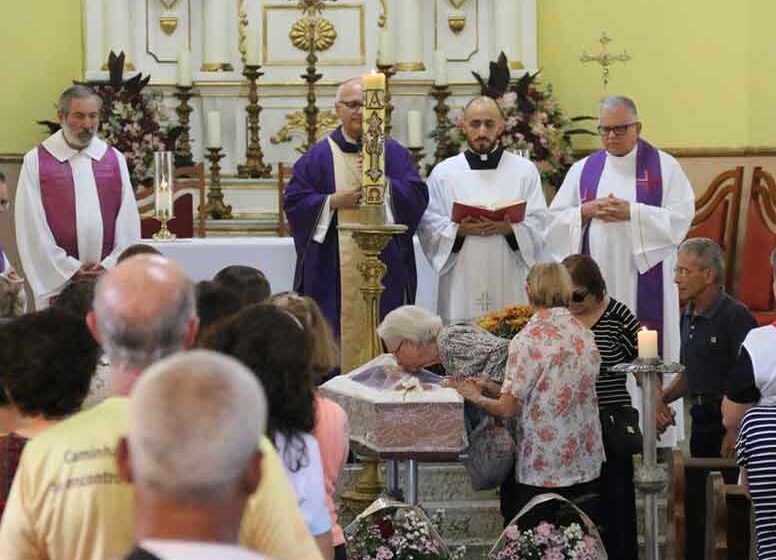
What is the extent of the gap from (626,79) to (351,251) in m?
4.41

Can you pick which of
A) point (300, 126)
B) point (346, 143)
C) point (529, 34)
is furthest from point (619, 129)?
point (300, 126)

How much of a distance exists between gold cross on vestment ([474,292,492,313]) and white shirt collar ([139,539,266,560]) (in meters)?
6.02

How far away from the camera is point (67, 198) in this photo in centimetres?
813

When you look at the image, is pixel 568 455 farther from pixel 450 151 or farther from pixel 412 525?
pixel 450 151

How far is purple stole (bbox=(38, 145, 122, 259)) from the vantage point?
8.10 metres

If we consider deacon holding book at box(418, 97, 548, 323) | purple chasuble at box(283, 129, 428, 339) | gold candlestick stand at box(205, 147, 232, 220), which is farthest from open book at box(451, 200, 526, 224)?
gold candlestick stand at box(205, 147, 232, 220)

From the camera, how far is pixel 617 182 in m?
8.28

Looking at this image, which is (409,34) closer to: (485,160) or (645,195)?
(485,160)

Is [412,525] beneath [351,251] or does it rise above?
beneath

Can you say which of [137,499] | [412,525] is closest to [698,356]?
[412,525]

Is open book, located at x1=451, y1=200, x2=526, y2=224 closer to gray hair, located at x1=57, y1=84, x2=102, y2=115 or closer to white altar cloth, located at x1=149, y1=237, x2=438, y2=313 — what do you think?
white altar cloth, located at x1=149, y1=237, x2=438, y2=313

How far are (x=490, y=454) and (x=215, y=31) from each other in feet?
20.9

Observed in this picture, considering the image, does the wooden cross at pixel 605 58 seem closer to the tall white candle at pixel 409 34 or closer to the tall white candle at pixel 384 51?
the tall white candle at pixel 409 34

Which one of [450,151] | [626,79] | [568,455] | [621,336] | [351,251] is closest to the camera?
[568,455]
